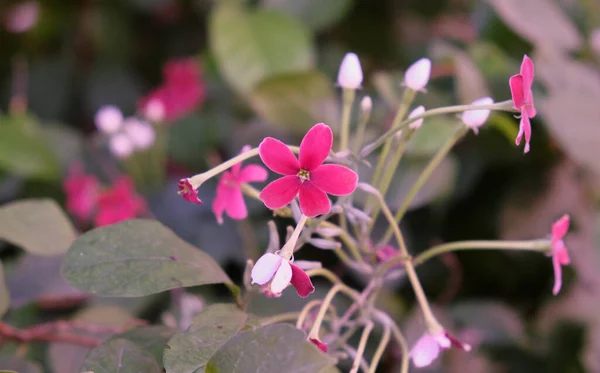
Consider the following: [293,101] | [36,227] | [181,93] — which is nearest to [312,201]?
[36,227]

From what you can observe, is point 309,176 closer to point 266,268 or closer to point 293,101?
point 266,268

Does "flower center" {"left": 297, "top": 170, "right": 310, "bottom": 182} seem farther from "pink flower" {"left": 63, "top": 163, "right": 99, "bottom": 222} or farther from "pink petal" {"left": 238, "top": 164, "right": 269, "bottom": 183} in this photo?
"pink flower" {"left": 63, "top": 163, "right": 99, "bottom": 222}

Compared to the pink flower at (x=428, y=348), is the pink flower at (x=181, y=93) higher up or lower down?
lower down

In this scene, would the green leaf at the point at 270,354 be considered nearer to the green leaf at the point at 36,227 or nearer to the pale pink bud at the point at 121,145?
the green leaf at the point at 36,227

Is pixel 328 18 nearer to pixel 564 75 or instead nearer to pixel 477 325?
pixel 564 75

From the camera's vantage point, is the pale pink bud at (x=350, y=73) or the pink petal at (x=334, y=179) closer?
the pink petal at (x=334, y=179)

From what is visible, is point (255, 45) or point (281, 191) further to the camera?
point (255, 45)

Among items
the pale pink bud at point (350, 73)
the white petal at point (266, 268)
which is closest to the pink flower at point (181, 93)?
the pale pink bud at point (350, 73)
